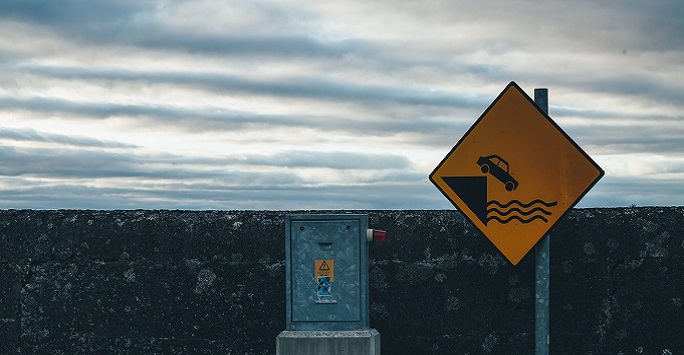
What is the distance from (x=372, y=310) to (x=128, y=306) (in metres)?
1.70

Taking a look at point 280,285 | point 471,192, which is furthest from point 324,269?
point 471,192

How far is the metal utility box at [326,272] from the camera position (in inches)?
241

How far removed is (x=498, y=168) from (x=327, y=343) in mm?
1496

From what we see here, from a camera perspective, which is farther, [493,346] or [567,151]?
[493,346]

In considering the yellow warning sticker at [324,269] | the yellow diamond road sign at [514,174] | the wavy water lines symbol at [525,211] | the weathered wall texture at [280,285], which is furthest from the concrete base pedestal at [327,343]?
the wavy water lines symbol at [525,211]

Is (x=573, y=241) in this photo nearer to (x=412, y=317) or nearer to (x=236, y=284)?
(x=412, y=317)

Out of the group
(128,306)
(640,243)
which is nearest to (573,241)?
(640,243)

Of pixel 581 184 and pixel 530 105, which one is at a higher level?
pixel 530 105

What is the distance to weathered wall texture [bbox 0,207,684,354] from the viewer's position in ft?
21.7

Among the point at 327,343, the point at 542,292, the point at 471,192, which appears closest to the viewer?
the point at 542,292

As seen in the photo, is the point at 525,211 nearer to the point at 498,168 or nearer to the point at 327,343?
the point at 498,168

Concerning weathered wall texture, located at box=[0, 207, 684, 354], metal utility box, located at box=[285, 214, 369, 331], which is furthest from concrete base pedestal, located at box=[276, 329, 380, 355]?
weathered wall texture, located at box=[0, 207, 684, 354]

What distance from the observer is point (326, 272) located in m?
6.15

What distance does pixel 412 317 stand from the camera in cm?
668
